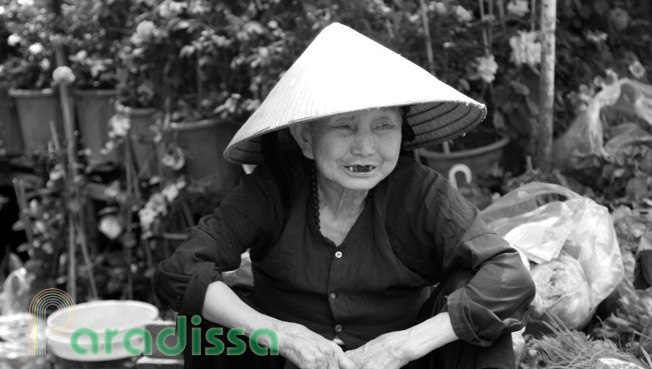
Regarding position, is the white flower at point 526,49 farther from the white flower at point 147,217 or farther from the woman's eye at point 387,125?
the white flower at point 147,217

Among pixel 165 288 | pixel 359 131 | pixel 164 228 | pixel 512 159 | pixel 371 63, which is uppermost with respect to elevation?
pixel 371 63

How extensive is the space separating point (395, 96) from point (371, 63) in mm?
143

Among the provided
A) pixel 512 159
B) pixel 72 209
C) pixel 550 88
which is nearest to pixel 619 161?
pixel 550 88

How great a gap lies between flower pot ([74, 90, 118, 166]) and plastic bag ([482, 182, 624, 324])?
2.43 meters

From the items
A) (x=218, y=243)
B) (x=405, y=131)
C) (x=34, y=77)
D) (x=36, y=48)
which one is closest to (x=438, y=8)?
(x=405, y=131)

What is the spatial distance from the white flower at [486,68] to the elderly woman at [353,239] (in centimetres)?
102

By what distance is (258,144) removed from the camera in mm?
2238

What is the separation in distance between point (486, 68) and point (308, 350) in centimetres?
174

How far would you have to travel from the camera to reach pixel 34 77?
15.5ft

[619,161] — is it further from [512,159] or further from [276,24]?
[276,24]

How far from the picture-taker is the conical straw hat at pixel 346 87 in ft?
6.03

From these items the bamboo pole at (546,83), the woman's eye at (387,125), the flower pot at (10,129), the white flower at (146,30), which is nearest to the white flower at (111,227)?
the white flower at (146,30)

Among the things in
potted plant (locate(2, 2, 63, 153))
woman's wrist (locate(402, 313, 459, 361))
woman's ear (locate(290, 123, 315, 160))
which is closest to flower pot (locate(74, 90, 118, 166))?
potted plant (locate(2, 2, 63, 153))

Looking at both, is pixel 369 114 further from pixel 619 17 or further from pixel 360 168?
pixel 619 17
